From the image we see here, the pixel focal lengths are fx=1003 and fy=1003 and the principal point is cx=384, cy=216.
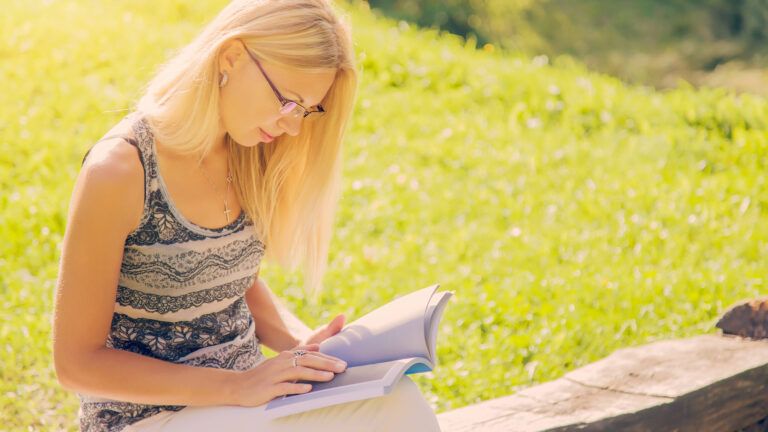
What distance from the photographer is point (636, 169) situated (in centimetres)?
590

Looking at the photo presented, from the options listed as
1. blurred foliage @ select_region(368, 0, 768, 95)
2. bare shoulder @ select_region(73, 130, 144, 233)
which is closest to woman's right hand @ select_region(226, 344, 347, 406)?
bare shoulder @ select_region(73, 130, 144, 233)

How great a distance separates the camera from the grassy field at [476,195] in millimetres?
3971

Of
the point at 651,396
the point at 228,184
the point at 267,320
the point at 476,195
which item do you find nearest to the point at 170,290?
the point at 228,184

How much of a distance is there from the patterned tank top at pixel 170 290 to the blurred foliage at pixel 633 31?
7.44 m

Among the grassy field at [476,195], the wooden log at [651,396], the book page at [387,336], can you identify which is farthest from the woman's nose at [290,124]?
the wooden log at [651,396]

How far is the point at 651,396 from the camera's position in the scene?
303cm

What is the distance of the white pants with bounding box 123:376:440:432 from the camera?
6.61ft

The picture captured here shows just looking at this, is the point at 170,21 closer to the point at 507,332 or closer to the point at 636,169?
the point at 636,169

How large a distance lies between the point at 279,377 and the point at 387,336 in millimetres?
254

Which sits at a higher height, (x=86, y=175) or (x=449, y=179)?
(x=86, y=175)

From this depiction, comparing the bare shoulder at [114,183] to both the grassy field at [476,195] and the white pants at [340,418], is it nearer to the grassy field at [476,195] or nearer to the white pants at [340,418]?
the white pants at [340,418]

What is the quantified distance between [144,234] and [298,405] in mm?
500

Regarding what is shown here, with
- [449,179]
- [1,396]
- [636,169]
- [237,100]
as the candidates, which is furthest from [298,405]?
[636,169]

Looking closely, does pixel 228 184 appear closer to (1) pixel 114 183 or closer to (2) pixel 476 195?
(1) pixel 114 183
